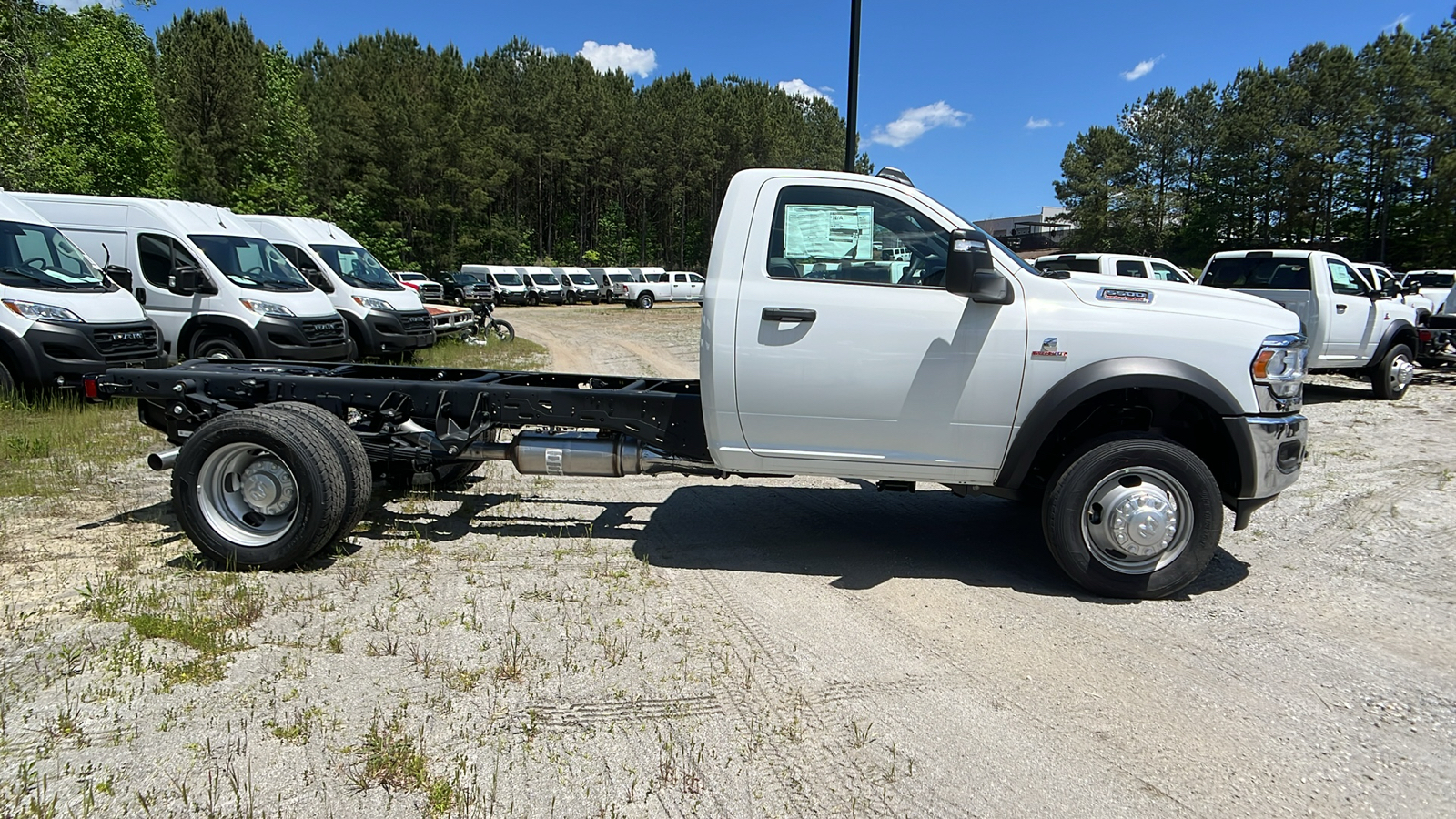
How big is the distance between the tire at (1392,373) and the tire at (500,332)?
1633 centimetres

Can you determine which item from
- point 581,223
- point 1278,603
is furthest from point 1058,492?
point 581,223

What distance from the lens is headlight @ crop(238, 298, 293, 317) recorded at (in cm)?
1205

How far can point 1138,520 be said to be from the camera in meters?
4.61

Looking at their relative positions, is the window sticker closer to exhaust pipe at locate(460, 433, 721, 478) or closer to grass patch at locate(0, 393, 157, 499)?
exhaust pipe at locate(460, 433, 721, 478)

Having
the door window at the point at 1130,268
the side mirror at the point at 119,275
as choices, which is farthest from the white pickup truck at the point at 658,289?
the side mirror at the point at 119,275

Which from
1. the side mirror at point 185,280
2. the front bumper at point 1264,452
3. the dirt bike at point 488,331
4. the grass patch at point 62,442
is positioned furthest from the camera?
the dirt bike at point 488,331

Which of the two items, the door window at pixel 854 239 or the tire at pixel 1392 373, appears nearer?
the door window at pixel 854 239

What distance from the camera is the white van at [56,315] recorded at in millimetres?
9383

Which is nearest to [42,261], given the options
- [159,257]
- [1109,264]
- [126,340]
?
[126,340]

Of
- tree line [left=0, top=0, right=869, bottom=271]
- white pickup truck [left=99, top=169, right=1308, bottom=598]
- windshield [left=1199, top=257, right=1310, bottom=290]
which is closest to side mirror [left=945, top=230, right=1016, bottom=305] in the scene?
white pickup truck [left=99, top=169, right=1308, bottom=598]

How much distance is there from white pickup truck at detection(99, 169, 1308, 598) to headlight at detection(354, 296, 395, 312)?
1082cm

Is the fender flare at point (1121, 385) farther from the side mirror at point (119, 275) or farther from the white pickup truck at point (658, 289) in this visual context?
the white pickup truck at point (658, 289)

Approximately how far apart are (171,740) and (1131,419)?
4.84 m

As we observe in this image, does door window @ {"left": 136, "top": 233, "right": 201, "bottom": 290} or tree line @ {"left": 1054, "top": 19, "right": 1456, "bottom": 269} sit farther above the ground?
tree line @ {"left": 1054, "top": 19, "right": 1456, "bottom": 269}
